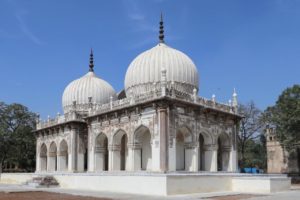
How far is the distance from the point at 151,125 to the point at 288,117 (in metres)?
14.6

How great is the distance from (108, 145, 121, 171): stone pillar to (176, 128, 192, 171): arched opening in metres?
4.44

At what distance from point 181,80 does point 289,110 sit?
11.2 m

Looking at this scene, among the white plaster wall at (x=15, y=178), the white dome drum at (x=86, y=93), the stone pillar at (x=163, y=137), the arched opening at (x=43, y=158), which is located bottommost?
the white plaster wall at (x=15, y=178)

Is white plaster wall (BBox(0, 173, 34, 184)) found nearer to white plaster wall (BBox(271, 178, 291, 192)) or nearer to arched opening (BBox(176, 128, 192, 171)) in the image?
arched opening (BBox(176, 128, 192, 171))

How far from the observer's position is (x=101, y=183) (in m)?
24.9

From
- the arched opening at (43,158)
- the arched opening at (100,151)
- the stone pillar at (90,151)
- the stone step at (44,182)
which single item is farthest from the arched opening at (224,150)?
the arched opening at (43,158)

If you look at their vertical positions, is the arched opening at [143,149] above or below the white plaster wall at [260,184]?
above

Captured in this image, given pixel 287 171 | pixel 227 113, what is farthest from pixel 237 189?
pixel 287 171

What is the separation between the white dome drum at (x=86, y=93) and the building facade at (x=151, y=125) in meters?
0.09

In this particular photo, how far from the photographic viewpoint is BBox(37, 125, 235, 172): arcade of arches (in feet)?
87.0

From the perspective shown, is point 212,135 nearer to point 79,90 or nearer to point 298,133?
point 298,133

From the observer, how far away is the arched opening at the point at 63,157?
35.4 meters

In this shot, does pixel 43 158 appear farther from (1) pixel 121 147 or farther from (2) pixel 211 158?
(2) pixel 211 158

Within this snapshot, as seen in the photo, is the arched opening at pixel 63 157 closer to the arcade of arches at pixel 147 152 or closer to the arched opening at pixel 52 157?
the arcade of arches at pixel 147 152
